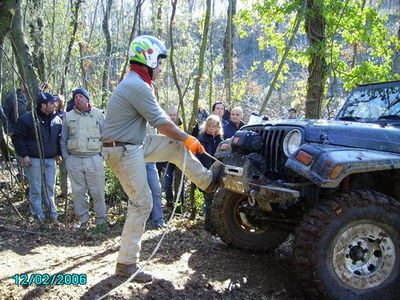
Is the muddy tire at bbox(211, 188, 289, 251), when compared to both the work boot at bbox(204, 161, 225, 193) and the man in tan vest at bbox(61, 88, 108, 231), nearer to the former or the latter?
the work boot at bbox(204, 161, 225, 193)

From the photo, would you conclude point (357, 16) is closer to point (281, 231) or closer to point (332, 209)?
point (281, 231)

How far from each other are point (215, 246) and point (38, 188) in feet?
10.3

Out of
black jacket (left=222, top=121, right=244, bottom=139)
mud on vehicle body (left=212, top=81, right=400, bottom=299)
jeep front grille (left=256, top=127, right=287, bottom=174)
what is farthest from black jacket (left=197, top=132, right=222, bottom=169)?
jeep front grille (left=256, top=127, right=287, bottom=174)

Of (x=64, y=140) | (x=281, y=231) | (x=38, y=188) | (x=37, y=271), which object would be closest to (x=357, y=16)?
(x=281, y=231)

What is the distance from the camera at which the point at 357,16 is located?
895cm

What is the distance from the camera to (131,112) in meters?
4.00

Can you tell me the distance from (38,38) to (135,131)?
758 centimetres

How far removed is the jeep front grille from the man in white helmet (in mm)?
843

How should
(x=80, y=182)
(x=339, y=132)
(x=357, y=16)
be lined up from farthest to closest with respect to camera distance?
(x=357, y=16)
(x=80, y=182)
(x=339, y=132)

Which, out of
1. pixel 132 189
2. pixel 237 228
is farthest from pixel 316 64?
pixel 132 189

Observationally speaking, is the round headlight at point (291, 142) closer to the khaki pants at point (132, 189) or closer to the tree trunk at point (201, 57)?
the khaki pants at point (132, 189)

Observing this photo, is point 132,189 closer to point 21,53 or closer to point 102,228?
point 102,228

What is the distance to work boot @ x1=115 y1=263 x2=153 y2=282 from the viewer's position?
407 centimetres
